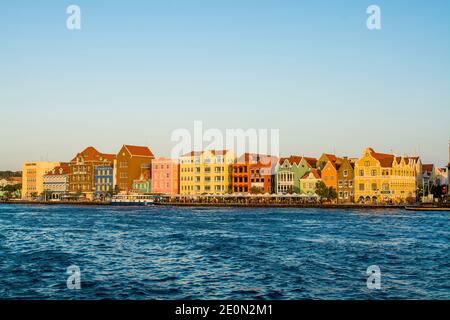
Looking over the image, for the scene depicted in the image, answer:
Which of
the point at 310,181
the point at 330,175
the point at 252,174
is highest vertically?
the point at 252,174

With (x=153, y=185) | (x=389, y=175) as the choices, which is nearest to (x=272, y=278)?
(x=389, y=175)

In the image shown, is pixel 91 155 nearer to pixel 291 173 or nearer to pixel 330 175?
pixel 291 173

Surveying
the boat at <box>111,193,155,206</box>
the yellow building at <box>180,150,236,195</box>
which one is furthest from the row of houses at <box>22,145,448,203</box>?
the boat at <box>111,193,155,206</box>

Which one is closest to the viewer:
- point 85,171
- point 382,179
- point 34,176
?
point 382,179

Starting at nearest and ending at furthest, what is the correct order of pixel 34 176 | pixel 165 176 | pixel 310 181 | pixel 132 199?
pixel 310 181, pixel 132 199, pixel 165 176, pixel 34 176

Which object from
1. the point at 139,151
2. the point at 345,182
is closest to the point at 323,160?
the point at 345,182

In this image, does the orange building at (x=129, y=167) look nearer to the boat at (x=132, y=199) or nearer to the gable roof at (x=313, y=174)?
the boat at (x=132, y=199)

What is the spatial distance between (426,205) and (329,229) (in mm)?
48027

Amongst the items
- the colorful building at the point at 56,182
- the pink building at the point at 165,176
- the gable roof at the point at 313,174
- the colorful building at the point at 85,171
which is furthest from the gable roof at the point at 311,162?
the colorful building at the point at 56,182

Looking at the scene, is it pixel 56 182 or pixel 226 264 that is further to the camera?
pixel 56 182

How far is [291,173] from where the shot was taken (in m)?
111

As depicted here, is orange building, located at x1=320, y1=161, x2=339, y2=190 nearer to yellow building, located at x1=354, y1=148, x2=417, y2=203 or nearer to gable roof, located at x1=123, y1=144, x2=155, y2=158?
yellow building, located at x1=354, y1=148, x2=417, y2=203

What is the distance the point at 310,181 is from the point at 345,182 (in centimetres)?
714

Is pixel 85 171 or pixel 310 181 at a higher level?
pixel 85 171
